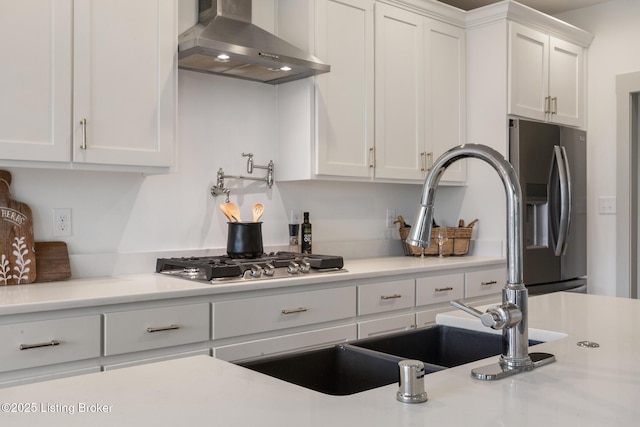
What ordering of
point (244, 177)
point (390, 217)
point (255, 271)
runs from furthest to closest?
point (390, 217)
point (244, 177)
point (255, 271)

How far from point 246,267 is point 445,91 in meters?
2.03

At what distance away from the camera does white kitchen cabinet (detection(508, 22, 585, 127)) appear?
13.3 feet

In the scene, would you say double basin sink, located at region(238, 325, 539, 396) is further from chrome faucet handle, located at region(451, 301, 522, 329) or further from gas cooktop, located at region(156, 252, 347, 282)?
gas cooktop, located at region(156, 252, 347, 282)

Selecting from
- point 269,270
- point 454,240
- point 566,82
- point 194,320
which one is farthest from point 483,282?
point 194,320

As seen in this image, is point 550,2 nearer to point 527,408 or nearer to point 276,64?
point 276,64

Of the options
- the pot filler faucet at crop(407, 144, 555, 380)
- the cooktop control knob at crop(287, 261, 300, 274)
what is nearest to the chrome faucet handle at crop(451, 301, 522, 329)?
the pot filler faucet at crop(407, 144, 555, 380)

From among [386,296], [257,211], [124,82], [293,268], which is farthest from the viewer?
[257,211]

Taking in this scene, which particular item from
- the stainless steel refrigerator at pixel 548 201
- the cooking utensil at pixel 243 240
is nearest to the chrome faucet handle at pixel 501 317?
the cooking utensil at pixel 243 240

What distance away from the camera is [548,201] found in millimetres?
4094

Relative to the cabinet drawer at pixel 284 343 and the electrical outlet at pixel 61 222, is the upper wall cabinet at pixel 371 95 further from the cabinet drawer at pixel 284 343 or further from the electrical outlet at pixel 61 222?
the electrical outlet at pixel 61 222

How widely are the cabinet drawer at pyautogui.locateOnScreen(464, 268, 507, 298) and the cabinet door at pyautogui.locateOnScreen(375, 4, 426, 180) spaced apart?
2.27 ft

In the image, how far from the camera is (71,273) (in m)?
2.76

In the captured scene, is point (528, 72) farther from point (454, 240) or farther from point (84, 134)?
point (84, 134)

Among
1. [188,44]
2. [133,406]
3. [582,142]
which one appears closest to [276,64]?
[188,44]
